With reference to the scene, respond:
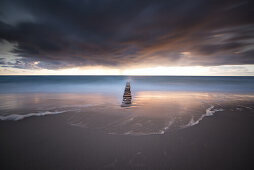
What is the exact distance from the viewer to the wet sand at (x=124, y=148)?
12.6 ft

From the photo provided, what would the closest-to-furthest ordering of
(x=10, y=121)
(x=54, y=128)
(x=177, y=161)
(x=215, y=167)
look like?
(x=215, y=167), (x=177, y=161), (x=54, y=128), (x=10, y=121)

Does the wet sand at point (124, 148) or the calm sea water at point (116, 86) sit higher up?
the calm sea water at point (116, 86)

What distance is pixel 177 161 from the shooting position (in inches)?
155

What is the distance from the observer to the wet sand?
383 centimetres

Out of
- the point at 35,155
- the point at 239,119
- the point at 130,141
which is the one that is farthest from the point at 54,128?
the point at 239,119

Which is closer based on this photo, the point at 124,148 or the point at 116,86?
the point at 124,148

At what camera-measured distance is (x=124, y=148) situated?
15.1ft

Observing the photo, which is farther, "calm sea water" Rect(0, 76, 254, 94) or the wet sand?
"calm sea water" Rect(0, 76, 254, 94)

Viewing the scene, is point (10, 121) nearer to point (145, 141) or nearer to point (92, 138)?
point (92, 138)

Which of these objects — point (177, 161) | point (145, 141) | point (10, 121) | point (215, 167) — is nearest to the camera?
point (215, 167)

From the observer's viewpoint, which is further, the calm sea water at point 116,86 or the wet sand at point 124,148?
the calm sea water at point 116,86

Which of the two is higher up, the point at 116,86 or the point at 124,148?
the point at 116,86

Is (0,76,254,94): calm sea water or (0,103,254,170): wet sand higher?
(0,76,254,94): calm sea water

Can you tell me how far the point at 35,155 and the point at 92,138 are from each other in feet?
7.09
